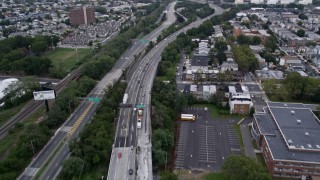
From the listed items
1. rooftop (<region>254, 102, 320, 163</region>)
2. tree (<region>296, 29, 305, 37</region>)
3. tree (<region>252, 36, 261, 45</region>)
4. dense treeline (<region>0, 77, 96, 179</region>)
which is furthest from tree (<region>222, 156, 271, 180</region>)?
tree (<region>296, 29, 305, 37</region>)

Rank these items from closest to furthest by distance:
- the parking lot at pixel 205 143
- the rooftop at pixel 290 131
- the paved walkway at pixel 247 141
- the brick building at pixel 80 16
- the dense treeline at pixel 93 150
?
the dense treeline at pixel 93 150, the rooftop at pixel 290 131, the parking lot at pixel 205 143, the paved walkway at pixel 247 141, the brick building at pixel 80 16

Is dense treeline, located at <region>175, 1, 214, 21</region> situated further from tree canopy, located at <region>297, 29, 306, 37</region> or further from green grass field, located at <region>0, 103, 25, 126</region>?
green grass field, located at <region>0, 103, 25, 126</region>

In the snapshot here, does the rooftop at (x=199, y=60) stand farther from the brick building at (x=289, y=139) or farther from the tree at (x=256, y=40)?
the brick building at (x=289, y=139)

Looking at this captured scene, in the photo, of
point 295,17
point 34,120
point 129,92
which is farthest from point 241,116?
point 295,17

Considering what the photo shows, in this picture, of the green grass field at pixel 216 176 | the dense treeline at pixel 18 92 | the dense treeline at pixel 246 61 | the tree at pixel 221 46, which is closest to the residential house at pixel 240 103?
the dense treeline at pixel 246 61

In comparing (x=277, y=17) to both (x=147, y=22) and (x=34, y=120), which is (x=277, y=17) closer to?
(x=147, y=22)

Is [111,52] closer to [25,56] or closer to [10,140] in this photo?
[25,56]
